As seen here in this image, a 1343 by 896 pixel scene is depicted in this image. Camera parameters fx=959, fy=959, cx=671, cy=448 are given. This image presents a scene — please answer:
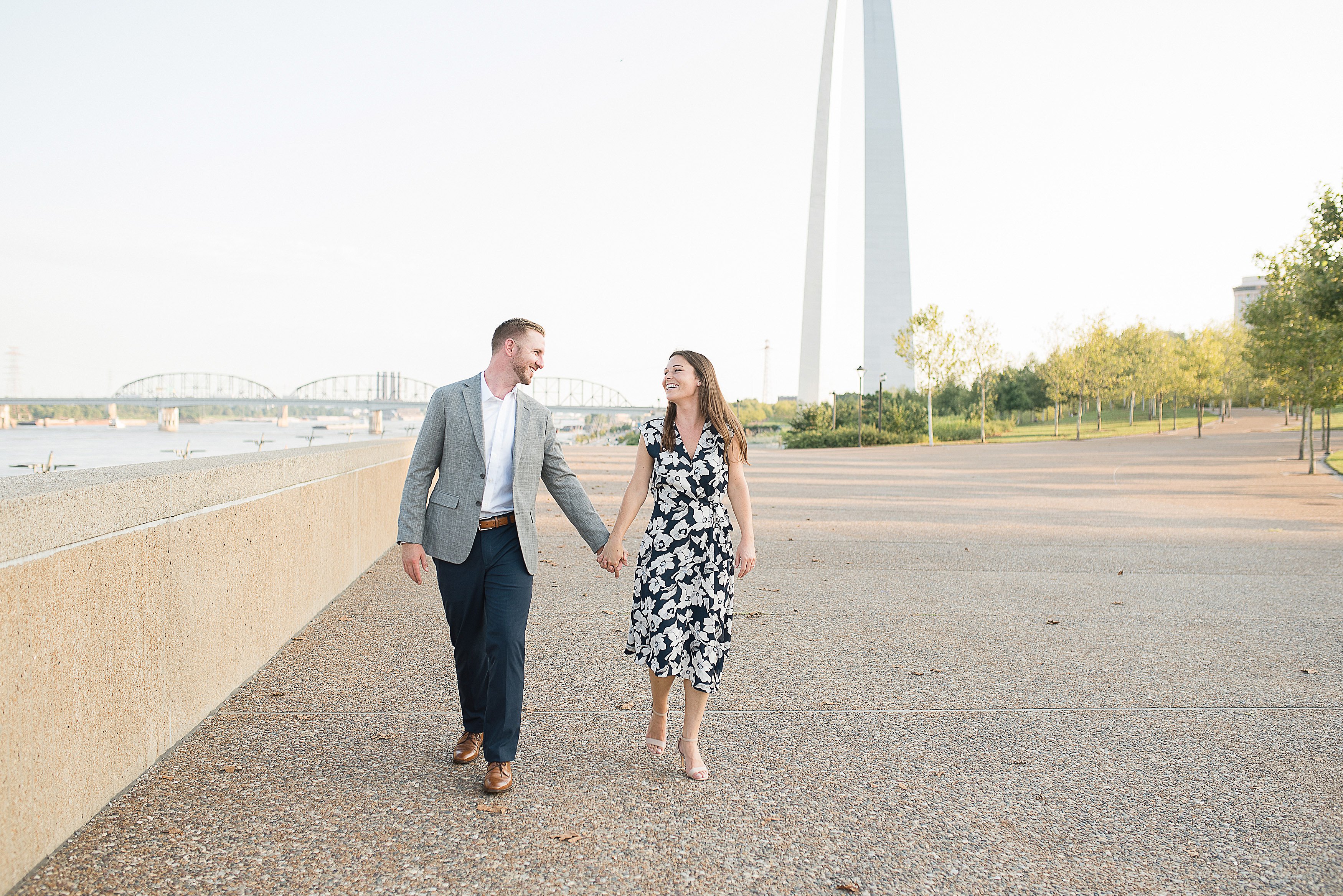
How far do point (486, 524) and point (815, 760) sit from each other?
Answer: 1.74m

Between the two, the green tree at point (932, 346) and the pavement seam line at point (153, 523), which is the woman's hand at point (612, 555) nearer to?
the pavement seam line at point (153, 523)

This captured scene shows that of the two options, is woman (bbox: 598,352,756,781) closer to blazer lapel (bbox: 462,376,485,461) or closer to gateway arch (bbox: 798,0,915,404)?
blazer lapel (bbox: 462,376,485,461)

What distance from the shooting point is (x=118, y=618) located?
3.56 metres

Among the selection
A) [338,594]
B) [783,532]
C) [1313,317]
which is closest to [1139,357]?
[1313,317]

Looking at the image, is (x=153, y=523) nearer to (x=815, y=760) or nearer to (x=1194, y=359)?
(x=815, y=760)

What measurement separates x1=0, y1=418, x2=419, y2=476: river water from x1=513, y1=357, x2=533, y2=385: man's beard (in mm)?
1851

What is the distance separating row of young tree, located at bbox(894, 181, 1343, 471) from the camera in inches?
720

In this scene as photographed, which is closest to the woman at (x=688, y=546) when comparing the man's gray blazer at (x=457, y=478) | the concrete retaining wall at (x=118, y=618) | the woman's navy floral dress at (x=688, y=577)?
the woman's navy floral dress at (x=688, y=577)

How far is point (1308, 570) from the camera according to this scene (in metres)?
9.73

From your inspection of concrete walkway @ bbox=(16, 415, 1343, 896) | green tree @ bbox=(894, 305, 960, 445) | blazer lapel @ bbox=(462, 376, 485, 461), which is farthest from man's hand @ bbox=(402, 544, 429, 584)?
green tree @ bbox=(894, 305, 960, 445)

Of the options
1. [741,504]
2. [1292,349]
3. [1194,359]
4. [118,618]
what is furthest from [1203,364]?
[118,618]

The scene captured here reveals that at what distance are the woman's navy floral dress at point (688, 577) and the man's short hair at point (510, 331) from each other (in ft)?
2.60

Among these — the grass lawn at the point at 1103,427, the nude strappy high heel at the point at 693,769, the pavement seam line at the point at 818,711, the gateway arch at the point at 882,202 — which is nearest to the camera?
the nude strappy high heel at the point at 693,769

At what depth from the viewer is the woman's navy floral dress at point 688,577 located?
154 inches
